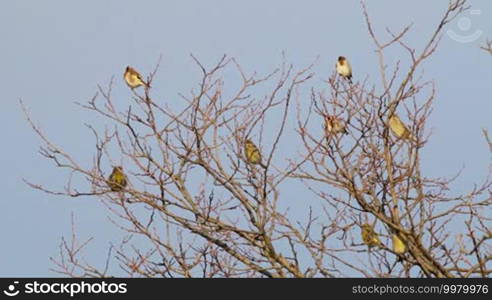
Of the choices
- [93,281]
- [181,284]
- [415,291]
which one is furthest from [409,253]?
[93,281]

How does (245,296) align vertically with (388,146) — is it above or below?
below

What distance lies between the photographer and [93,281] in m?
8.43

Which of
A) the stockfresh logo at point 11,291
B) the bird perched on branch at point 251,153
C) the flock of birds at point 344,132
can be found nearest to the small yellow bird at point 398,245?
the flock of birds at point 344,132

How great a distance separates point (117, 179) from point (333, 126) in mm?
2176

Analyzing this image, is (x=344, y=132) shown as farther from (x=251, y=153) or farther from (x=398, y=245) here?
(x=398, y=245)

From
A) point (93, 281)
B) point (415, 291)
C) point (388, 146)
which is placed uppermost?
A: point (388, 146)

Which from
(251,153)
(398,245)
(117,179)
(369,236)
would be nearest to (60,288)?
(117,179)

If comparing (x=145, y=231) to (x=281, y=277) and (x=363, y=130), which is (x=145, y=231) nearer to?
(x=281, y=277)

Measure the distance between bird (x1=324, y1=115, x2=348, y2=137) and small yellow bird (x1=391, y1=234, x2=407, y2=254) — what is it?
0.92 metres

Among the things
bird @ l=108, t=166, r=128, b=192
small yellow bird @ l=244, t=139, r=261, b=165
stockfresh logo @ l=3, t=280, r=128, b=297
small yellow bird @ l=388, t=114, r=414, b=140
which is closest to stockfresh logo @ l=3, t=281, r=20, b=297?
stockfresh logo @ l=3, t=280, r=128, b=297

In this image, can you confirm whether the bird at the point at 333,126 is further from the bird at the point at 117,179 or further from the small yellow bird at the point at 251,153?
the bird at the point at 117,179

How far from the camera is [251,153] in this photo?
8.57 m

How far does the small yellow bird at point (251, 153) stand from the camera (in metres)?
8.31

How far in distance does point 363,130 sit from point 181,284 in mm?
1894
